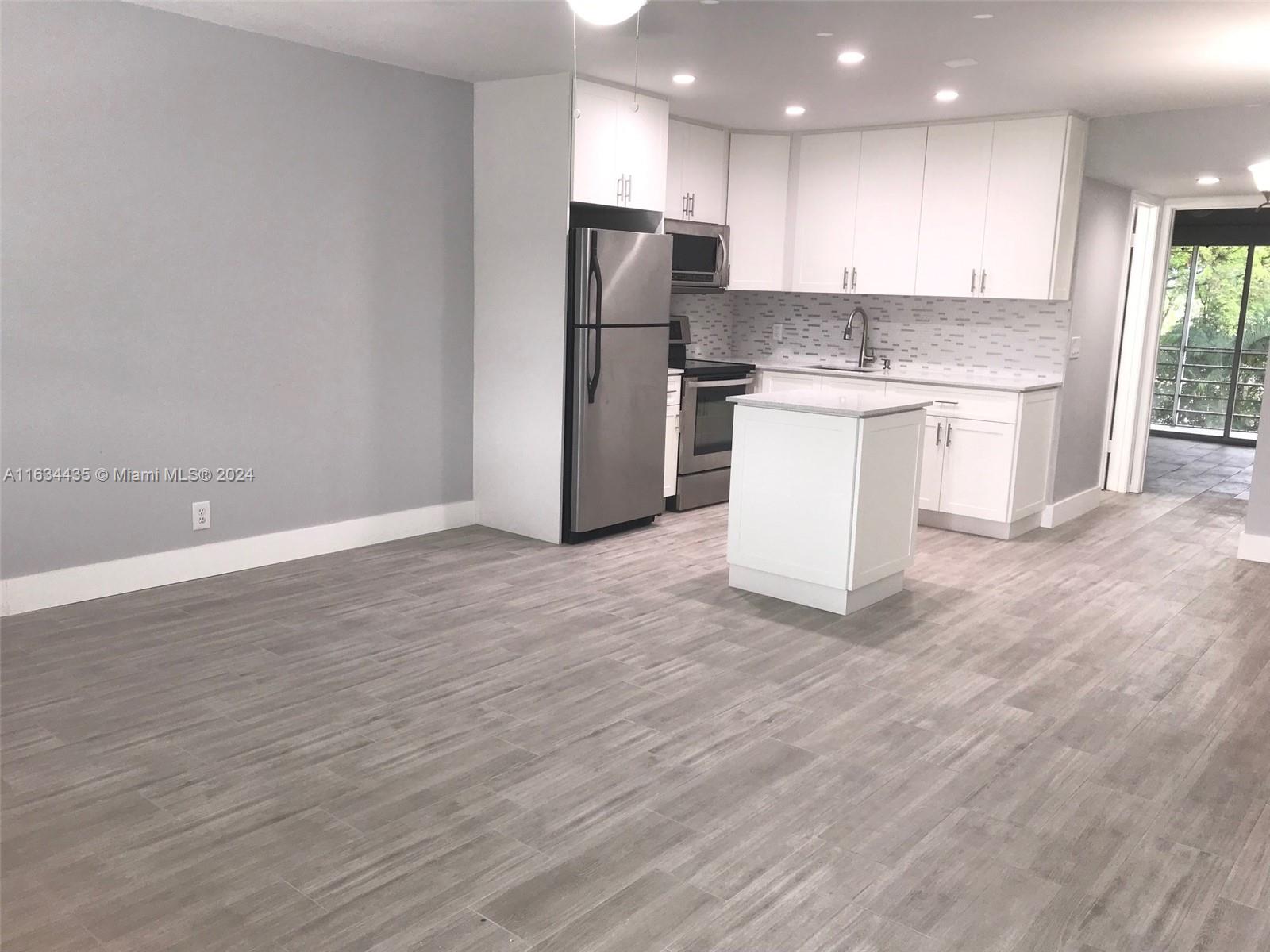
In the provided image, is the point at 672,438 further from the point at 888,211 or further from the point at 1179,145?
the point at 1179,145

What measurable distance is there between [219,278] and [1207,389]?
32.4 feet

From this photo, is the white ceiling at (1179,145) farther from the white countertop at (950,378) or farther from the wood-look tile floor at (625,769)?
the wood-look tile floor at (625,769)

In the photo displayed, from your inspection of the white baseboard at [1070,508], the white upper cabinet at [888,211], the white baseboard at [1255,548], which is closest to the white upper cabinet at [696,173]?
the white upper cabinet at [888,211]

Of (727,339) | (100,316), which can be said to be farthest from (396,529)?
(727,339)

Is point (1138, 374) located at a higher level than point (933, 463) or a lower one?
higher

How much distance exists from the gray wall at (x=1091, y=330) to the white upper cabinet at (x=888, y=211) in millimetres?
982

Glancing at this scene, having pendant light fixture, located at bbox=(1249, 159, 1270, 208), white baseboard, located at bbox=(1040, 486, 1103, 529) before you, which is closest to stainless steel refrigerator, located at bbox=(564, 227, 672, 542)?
white baseboard, located at bbox=(1040, 486, 1103, 529)

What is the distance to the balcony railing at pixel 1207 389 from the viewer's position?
9969 mm

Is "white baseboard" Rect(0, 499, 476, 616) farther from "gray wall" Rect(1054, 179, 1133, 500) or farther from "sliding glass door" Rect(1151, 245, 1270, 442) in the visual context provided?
"sliding glass door" Rect(1151, 245, 1270, 442)

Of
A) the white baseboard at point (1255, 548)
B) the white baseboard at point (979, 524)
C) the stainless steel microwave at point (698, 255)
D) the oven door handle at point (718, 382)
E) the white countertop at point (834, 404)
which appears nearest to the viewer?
the white countertop at point (834, 404)

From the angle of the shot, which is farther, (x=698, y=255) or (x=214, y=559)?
(x=698, y=255)

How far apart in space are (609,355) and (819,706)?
2.52 metres

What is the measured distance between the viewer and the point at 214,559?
14.7ft

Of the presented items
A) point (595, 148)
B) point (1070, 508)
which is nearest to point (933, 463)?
point (1070, 508)
